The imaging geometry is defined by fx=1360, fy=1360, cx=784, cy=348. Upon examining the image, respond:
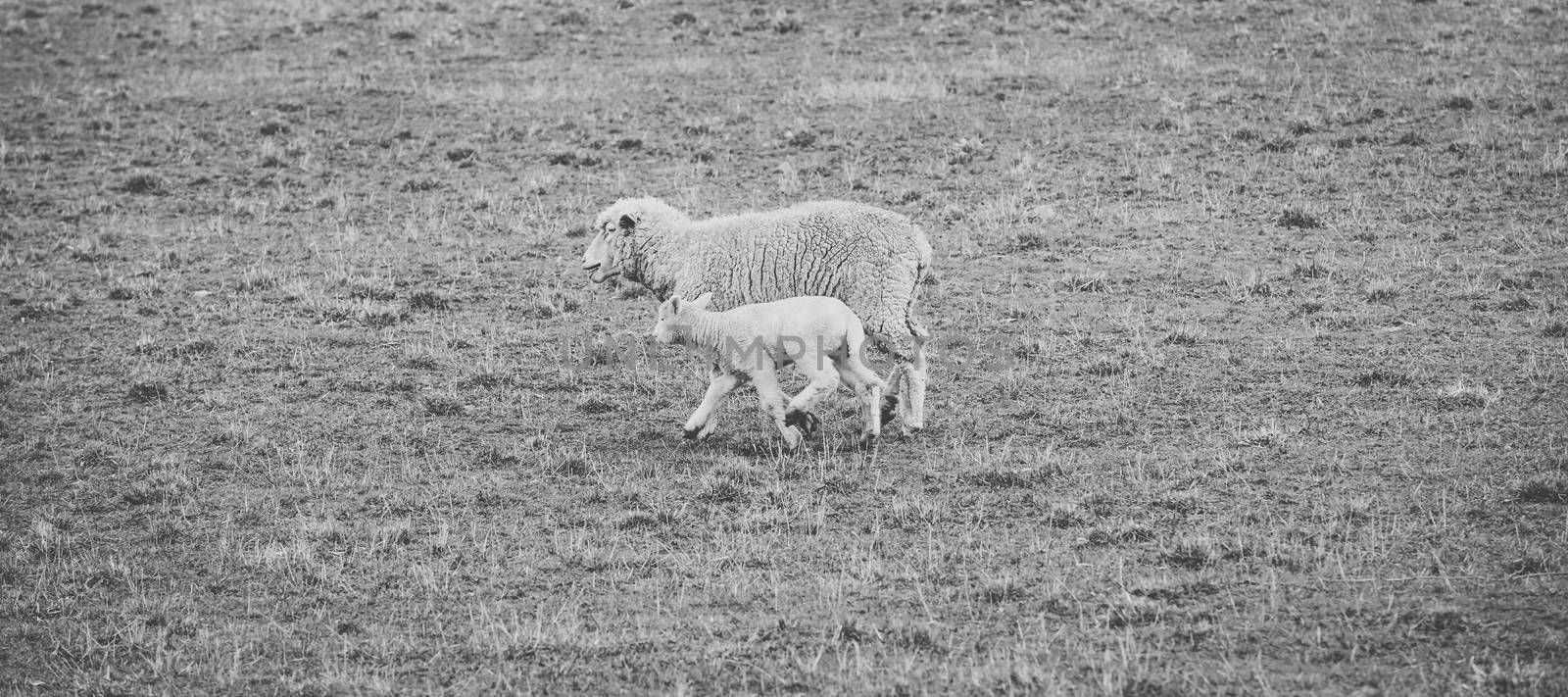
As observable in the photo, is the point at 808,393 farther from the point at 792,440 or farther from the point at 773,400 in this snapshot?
the point at 792,440

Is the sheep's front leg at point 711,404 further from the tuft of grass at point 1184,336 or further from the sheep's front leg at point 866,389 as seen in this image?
the tuft of grass at point 1184,336

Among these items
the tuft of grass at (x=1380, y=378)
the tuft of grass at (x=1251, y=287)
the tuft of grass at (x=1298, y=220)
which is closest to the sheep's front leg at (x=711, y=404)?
the tuft of grass at (x=1380, y=378)

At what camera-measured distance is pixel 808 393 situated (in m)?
9.30

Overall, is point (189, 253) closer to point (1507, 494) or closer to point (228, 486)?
point (228, 486)

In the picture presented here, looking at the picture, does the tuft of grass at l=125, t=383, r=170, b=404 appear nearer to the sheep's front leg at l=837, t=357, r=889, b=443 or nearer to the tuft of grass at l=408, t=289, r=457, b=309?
the tuft of grass at l=408, t=289, r=457, b=309

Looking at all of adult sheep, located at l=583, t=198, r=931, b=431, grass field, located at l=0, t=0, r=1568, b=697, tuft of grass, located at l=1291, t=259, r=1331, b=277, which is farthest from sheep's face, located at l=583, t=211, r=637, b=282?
tuft of grass, located at l=1291, t=259, r=1331, b=277

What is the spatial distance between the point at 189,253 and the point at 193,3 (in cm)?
1482

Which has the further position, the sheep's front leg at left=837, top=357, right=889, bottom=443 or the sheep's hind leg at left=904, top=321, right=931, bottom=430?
the sheep's hind leg at left=904, top=321, right=931, bottom=430

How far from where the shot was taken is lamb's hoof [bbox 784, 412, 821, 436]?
9.38 metres

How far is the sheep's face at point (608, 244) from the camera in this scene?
11289mm

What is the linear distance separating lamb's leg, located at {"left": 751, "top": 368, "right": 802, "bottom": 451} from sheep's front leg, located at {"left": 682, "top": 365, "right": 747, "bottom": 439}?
0.17 meters

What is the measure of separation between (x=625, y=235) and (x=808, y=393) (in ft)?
9.18

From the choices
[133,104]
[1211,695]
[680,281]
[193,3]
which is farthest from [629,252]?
[193,3]

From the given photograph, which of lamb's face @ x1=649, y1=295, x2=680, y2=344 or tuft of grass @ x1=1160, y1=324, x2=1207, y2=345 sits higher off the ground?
lamb's face @ x1=649, y1=295, x2=680, y2=344
